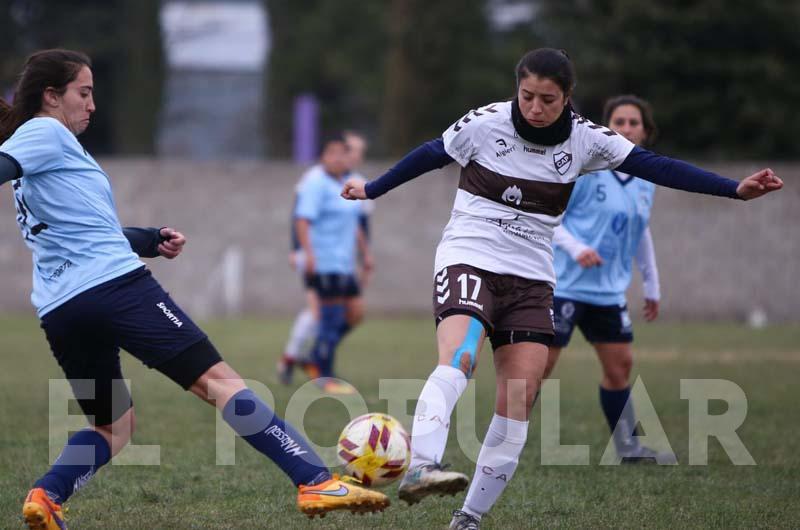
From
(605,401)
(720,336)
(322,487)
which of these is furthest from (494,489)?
(720,336)

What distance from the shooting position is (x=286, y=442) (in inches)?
189

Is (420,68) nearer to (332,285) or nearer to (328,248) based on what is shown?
(328,248)

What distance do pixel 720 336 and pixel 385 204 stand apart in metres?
6.67

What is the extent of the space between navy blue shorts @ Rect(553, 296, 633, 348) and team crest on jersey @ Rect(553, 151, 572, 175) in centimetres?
207

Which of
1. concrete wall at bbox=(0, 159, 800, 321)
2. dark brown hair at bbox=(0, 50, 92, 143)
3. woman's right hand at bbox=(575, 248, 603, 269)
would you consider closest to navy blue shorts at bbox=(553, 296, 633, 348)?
woman's right hand at bbox=(575, 248, 603, 269)

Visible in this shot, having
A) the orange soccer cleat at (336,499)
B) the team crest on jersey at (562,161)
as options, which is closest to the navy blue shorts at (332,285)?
the team crest on jersey at (562,161)

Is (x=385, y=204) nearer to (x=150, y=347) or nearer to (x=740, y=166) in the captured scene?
(x=740, y=166)

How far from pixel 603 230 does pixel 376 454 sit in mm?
2598

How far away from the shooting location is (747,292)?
20.2 meters

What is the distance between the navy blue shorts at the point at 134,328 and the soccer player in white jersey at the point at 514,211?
1.07 m

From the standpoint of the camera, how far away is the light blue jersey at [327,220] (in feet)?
37.2

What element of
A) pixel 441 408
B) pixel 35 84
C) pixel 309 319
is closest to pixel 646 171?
pixel 441 408

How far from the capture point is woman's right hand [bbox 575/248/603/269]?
6.84 meters

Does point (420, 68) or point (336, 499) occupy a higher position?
point (420, 68)
